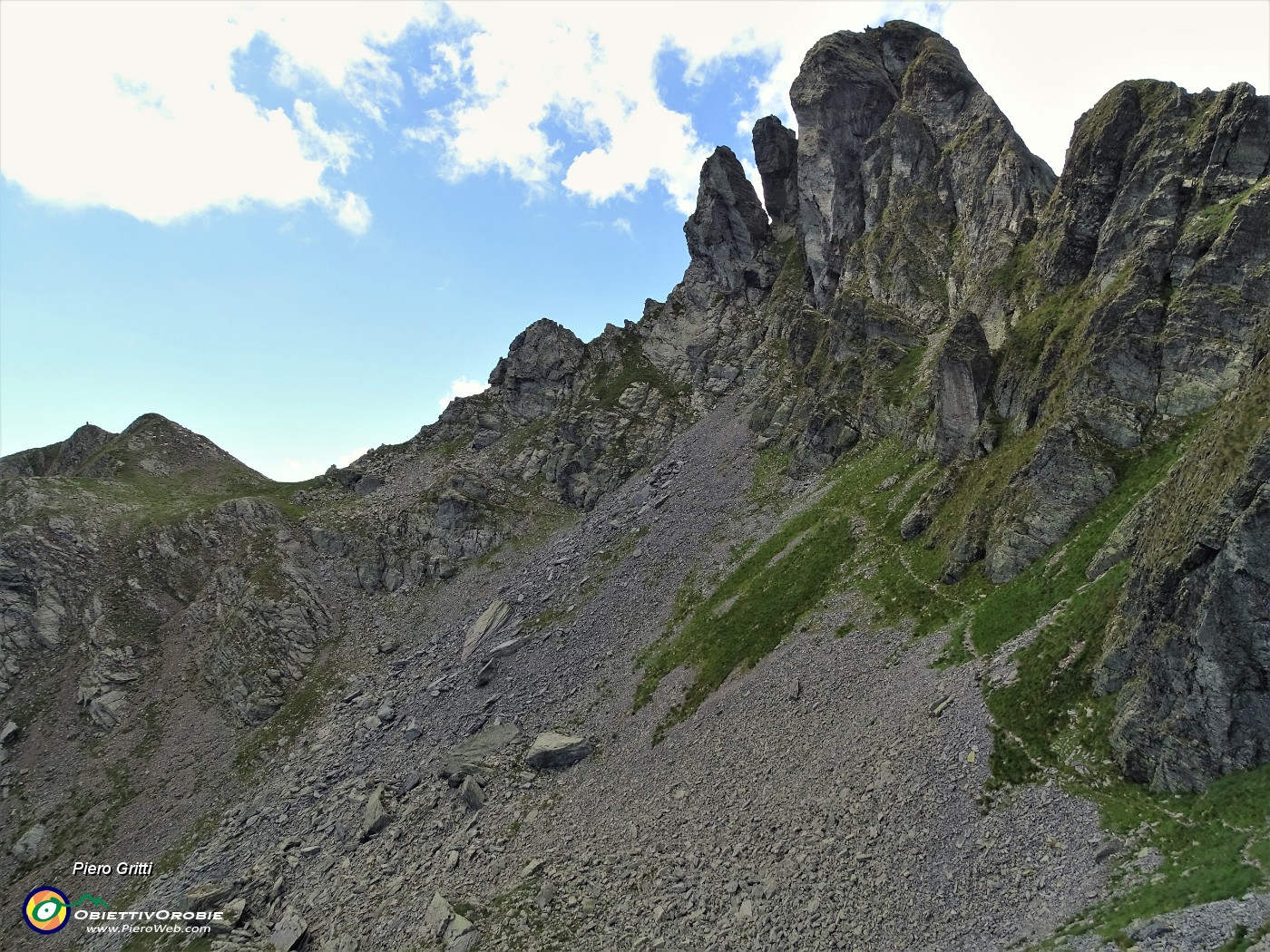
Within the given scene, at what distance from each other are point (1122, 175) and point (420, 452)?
336 ft

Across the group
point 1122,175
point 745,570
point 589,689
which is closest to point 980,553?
point 745,570

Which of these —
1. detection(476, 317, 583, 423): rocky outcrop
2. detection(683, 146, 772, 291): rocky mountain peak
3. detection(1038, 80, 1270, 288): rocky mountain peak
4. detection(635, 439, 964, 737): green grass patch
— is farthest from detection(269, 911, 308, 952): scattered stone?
detection(683, 146, 772, 291): rocky mountain peak

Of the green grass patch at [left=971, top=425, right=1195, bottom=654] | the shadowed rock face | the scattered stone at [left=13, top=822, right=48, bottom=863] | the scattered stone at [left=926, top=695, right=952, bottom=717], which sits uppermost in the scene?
the shadowed rock face

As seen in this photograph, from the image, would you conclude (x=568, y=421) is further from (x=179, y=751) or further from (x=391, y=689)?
(x=179, y=751)

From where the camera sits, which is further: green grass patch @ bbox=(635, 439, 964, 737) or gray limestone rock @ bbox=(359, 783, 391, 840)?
green grass patch @ bbox=(635, 439, 964, 737)

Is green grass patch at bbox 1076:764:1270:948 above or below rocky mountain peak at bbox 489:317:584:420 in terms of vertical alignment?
below

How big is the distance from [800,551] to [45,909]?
68.7 metres

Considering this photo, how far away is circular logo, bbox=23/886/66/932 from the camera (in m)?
50.5

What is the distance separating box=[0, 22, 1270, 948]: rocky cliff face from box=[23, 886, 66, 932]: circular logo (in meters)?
4.10

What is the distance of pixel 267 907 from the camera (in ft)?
144

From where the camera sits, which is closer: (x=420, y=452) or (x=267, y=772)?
(x=267, y=772)

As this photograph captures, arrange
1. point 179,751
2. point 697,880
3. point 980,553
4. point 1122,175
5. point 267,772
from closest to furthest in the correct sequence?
point 697,880
point 980,553
point 1122,175
point 267,772
point 179,751

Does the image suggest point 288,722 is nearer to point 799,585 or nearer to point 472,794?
point 472,794

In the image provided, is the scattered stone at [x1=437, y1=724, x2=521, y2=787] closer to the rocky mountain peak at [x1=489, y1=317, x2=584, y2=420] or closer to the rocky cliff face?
the rocky cliff face
